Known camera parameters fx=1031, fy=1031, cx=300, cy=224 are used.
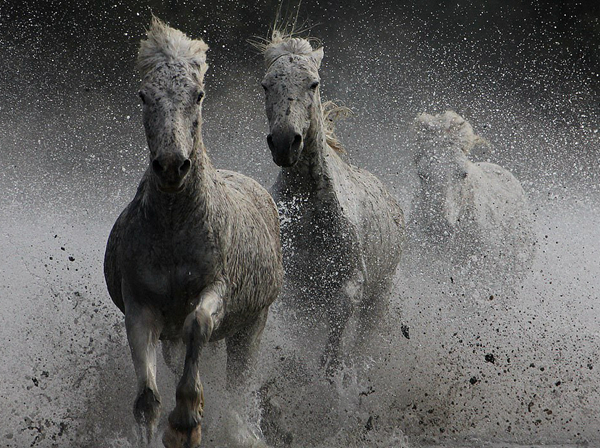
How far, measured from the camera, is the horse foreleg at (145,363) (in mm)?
3602

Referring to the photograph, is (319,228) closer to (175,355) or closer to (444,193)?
(175,355)

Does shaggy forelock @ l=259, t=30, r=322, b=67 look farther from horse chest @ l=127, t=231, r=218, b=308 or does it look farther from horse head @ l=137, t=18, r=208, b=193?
horse chest @ l=127, t=231, r=218, b=308

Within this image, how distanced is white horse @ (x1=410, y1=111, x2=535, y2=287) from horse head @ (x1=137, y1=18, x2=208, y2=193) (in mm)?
3991

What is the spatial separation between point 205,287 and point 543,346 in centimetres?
323

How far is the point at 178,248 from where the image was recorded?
3824mm

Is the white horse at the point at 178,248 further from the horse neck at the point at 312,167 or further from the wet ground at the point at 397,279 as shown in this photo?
the horse neck at the point at 312,167

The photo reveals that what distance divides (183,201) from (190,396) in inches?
28.4

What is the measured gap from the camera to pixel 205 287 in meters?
3.88

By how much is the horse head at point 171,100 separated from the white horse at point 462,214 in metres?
3.99

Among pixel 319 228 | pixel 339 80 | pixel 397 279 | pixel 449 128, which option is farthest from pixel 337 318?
pixel 339 80

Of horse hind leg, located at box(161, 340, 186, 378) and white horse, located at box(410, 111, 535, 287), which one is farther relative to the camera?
white horse, located at box(410, 111, 535, 287)

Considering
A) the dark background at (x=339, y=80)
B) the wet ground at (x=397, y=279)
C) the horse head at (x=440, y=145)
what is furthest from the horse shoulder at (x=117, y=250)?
the dark background at (x=339, y=80)

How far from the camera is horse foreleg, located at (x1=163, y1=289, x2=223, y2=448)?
11.9 feet

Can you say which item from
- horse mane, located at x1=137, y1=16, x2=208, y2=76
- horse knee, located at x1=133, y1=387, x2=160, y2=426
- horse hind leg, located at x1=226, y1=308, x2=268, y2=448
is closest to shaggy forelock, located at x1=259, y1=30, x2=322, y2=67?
horse mane, located at x1=137, y1=16, x2=208, y2=76
